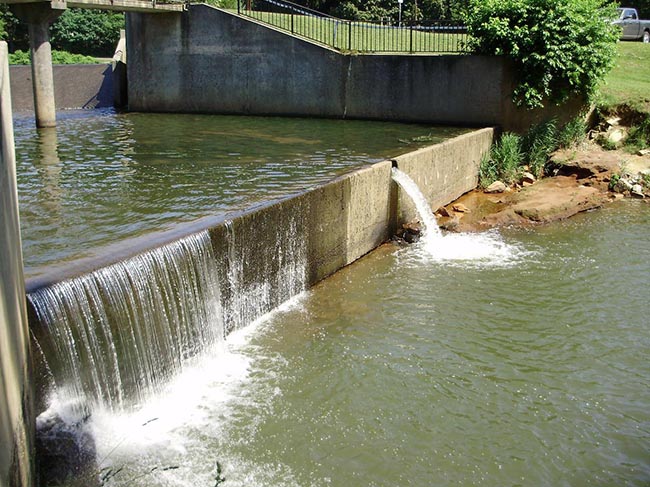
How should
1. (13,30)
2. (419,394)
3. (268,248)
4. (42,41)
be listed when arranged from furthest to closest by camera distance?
(13,30) < (42,41) < (268,248) < (419,394)

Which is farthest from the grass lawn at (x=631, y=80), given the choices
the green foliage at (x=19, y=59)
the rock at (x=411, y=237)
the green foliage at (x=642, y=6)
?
the green foliage at (x=19, y=59)

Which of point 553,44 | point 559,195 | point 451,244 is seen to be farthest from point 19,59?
point 451,244

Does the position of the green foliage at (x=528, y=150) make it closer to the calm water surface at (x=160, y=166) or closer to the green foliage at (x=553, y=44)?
the green foliage at (x=553, y=44)

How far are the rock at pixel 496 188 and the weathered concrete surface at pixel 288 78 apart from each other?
284 cm

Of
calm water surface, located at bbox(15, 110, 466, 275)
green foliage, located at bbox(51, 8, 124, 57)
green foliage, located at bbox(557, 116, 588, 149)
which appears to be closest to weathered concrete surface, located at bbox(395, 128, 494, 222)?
calm water surface, located at bbox(15, 110, 466, 275)

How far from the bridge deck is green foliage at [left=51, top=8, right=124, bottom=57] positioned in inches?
926

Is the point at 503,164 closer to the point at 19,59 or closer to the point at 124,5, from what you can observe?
the point at 124,5

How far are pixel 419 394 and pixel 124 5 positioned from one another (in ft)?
52.0

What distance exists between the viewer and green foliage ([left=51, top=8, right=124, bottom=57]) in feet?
139

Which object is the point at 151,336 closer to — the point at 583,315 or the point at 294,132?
the point at 583,315

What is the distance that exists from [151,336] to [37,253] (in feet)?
5.05

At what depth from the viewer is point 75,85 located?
78.5ft

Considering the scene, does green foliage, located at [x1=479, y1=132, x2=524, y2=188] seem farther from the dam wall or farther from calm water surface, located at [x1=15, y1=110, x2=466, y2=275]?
the dam wall

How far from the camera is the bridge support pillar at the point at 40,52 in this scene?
1683 centimetres
